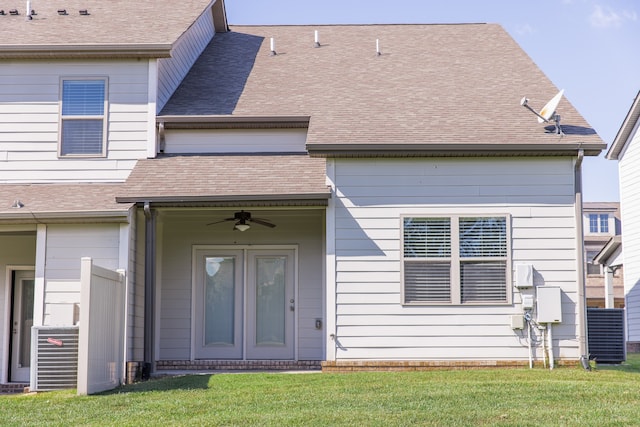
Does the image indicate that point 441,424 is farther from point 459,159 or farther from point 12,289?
point 12,289

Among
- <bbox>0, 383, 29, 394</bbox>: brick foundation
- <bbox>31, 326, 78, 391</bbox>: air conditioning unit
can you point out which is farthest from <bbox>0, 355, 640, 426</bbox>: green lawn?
<bbox>0, 383, 29, 394</bbox>: brick foundation

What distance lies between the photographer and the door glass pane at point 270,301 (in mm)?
14672

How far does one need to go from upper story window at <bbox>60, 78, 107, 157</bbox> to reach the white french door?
8.04 feet

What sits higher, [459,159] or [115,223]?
[459,159]

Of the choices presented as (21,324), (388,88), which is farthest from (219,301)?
(388,88)

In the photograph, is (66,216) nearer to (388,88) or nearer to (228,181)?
(228,181)

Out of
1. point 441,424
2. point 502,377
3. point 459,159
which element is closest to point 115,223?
point 459,159

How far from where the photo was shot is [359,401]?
9.17 metres

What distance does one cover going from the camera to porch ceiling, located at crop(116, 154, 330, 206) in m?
12.5

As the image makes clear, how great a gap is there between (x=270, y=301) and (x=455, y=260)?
3.55 m

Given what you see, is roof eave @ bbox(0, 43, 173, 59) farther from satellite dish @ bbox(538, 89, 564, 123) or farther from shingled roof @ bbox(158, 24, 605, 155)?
satellite dish @ bbox(538, 89, 564, 123)

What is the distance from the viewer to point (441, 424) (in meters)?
7.93

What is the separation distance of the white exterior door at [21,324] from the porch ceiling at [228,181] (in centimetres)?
268

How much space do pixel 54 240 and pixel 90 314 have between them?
260 centimetres
